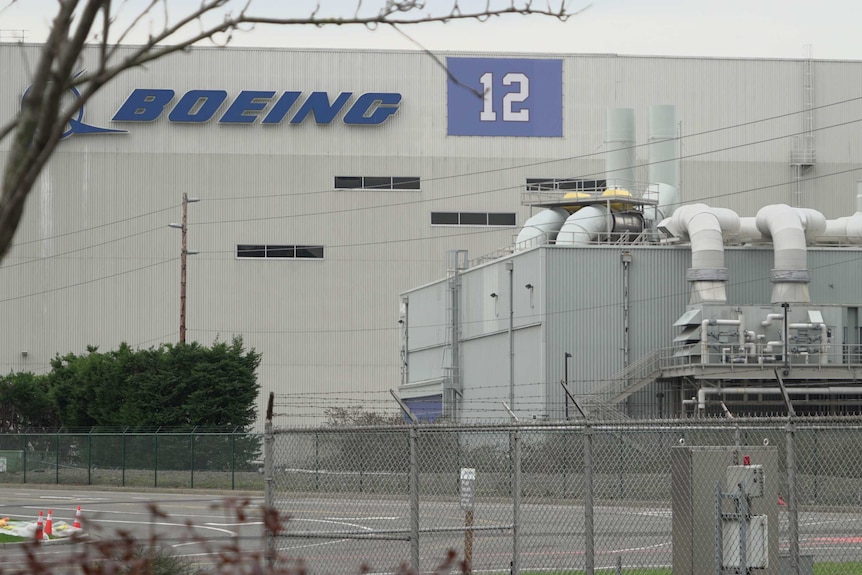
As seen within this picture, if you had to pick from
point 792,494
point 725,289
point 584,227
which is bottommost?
point 792,494

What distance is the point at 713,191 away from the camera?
67938mm

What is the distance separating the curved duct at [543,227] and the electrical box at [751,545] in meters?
41.2

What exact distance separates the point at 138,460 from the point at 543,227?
19347mm

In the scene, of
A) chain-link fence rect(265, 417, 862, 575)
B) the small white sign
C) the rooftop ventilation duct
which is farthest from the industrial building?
the small white sign

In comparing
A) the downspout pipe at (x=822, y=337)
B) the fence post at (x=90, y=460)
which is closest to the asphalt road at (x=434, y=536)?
the fence post at (x=90, y=460)

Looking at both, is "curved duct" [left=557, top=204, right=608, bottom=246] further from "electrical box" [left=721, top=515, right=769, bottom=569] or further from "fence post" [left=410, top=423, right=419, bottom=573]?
"electrical box" [left=721, top=515, right=769, bottom=569]

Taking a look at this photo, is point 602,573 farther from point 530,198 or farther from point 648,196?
point 530,198

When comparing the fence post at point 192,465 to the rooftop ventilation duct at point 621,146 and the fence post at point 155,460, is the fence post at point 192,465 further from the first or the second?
the rooftop ventilation duct at point 621,146

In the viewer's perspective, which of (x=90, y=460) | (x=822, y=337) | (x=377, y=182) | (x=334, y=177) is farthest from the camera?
(x=377, y=182)

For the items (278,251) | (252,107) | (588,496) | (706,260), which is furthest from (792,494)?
(252,107)

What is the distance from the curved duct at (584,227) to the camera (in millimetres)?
50094

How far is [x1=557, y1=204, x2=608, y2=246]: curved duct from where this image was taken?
5009 centimetres

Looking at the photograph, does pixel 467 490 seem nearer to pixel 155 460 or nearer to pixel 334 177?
pixel 155 460

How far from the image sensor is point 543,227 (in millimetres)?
54469
